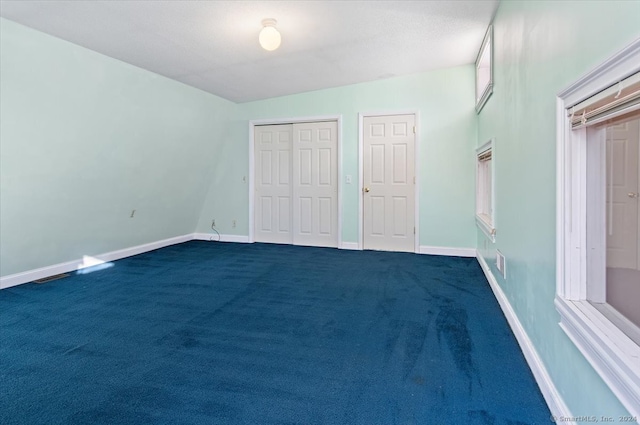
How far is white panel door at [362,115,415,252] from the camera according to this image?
15.5 feet

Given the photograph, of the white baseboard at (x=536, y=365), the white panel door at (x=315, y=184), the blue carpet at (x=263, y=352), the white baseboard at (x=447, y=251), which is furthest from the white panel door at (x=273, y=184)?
the white baseboard at (x=536, y=365)

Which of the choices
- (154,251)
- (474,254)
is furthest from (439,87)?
(154,251)

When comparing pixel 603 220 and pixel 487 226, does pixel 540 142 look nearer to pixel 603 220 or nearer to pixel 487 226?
pixel 603 220

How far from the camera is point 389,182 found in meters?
4.82

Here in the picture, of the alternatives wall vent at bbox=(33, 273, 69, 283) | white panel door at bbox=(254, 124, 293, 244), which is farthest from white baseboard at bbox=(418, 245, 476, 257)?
wall vent at bbox=(33, 273, 69, 283)

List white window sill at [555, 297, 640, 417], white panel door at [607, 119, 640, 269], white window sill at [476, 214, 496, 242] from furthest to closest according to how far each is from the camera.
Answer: white window sill at [476, 214, 496, 242] < white panel door at [607, 119, 640, 269] < white window sill at [555, 297, 640, 417]

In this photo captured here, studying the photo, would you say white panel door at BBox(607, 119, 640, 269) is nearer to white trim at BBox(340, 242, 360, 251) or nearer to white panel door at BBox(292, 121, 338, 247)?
white trim at BBox(340, 242, 360, 251)

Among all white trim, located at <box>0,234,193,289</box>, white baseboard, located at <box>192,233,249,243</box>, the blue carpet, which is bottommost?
the blue carpet

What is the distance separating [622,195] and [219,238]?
17.3ft

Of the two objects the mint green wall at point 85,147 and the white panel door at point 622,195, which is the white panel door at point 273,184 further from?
the white panel door at point 622,195

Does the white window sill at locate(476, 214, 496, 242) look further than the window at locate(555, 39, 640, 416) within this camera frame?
Yes

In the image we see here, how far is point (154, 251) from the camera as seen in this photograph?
195 inches

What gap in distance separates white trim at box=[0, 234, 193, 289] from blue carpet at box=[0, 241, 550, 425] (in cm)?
14

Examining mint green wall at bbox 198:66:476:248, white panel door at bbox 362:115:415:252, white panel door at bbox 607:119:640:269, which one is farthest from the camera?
white panel door at bbox 362:115:415:252
